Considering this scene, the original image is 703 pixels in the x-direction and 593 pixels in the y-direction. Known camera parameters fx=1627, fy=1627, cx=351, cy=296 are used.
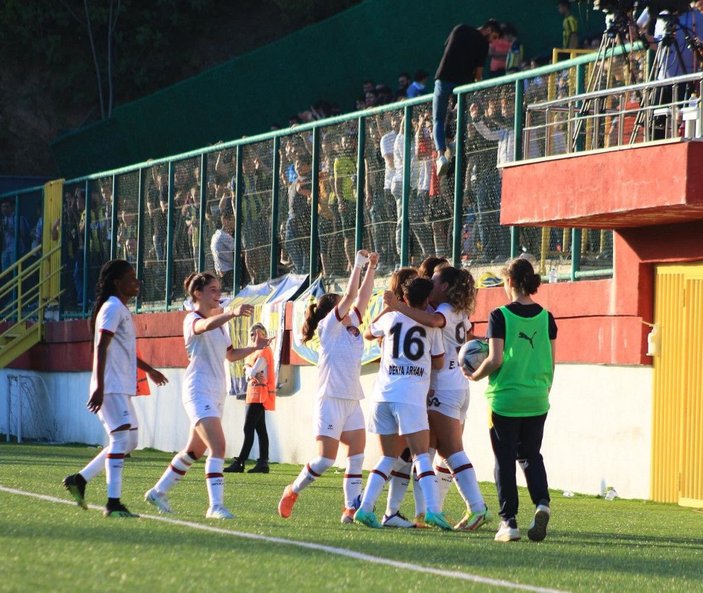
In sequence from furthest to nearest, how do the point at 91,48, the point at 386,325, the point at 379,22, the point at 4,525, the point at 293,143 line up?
the point at 91,48
the point at 379,22
the point at 293,143
the point at 386,325
the point at 4,525

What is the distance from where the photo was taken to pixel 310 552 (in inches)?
390

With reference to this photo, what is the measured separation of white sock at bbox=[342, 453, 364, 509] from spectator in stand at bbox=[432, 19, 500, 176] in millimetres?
7731

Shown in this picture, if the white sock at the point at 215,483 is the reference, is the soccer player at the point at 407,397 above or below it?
above

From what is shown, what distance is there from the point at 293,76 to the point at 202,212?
32.2ft

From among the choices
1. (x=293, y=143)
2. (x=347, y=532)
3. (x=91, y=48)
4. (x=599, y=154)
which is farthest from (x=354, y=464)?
(x=91, y=48)

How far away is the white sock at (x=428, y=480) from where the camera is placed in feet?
38.3

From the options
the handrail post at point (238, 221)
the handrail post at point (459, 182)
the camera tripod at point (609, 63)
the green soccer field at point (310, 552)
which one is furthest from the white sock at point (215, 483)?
the handrail post at point (238, 221)

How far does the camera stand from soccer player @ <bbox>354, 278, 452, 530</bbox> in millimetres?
11656

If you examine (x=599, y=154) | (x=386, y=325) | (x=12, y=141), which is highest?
(x=12, y=141)

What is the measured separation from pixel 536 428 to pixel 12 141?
35.7 metres

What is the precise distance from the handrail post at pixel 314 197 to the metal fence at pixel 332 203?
0.07ft

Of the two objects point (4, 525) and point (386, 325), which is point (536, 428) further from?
point (4, 525)

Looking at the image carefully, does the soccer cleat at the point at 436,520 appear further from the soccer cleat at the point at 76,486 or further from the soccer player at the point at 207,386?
the soccer cleat at the point at 76,486

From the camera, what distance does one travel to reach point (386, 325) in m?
11.9
